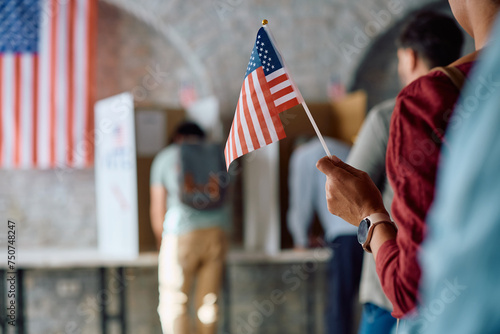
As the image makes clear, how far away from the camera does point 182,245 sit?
315 centimetres

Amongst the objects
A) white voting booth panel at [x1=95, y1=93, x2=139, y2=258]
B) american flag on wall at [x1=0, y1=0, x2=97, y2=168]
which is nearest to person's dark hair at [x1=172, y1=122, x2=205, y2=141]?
white voting booth panel at [x1=95, y1=93, x2=139, y2=258]

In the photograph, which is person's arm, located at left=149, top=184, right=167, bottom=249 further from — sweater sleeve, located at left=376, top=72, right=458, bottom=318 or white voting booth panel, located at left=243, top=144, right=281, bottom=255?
sweater sleeve, located at left=376, top=72, right=458, bottom=318

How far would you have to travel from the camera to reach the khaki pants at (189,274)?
3172 millimetres

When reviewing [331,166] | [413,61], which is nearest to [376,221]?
[331,166]

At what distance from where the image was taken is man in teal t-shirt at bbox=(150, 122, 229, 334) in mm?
A: 3154

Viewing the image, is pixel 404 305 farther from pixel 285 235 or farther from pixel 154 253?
pixel 285 235

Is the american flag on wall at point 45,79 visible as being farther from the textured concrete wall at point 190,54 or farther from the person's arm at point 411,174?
the person's arm at point 411,174

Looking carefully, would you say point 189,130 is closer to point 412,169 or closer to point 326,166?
point 326,166

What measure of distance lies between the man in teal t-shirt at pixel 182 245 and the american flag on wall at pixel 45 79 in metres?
1.04

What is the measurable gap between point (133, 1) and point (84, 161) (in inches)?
54.5

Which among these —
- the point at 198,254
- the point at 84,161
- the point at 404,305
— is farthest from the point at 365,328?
the point at 84,161

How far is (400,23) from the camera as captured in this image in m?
4.27

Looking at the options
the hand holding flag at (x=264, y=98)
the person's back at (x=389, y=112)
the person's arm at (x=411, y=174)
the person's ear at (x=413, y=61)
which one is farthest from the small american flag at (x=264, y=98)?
the person's ear at (x=413, y=61)

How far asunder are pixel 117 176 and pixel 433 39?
96.9 inches
